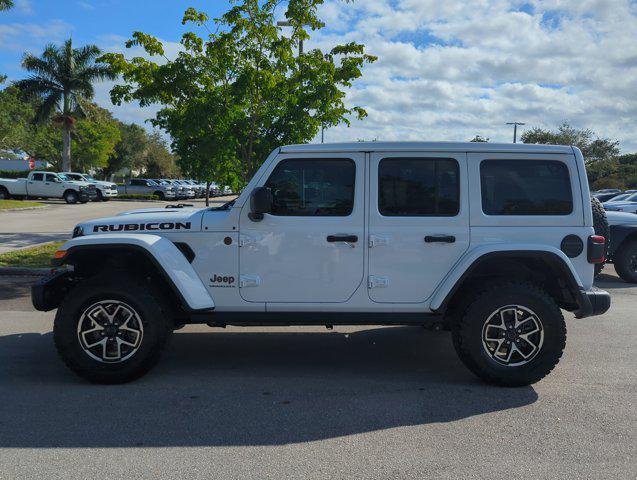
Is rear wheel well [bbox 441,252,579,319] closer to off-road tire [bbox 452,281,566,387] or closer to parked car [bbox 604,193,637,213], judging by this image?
off-road tire [bbox 452,281,566,387]

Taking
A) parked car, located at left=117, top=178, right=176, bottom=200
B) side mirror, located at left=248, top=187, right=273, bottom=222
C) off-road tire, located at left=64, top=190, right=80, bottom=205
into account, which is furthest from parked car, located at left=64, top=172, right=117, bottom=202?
side mirror, located at left=248, top=187, right=273, bottom=222

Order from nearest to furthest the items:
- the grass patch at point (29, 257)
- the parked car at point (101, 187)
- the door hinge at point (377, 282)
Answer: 1. the door hinge at point (377, 282)
2. the grass patch at point (29, 257)
3. the parked car at point (101, 187)

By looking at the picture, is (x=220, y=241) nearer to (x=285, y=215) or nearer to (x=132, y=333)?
(x=285, y=215)

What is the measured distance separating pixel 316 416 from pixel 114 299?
1887mm

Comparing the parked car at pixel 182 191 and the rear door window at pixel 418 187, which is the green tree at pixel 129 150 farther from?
the rear door window at pixel 418 187

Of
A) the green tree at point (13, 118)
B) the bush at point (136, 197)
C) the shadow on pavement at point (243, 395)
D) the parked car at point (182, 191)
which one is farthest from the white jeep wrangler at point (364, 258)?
the green tree at point (13, 118)

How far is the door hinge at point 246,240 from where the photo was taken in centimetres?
459

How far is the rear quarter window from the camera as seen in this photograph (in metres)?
4.65

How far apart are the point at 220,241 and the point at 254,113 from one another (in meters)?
6.13

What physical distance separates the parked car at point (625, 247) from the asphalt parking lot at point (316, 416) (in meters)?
4.55

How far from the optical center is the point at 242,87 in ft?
31.9

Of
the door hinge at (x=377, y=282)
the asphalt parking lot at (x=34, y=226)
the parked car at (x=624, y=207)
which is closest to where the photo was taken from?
the door hinge at (x=377, y=282)

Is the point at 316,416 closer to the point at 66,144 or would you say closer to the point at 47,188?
the point at 47,188

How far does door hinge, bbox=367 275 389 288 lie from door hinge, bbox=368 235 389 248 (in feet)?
0.88
